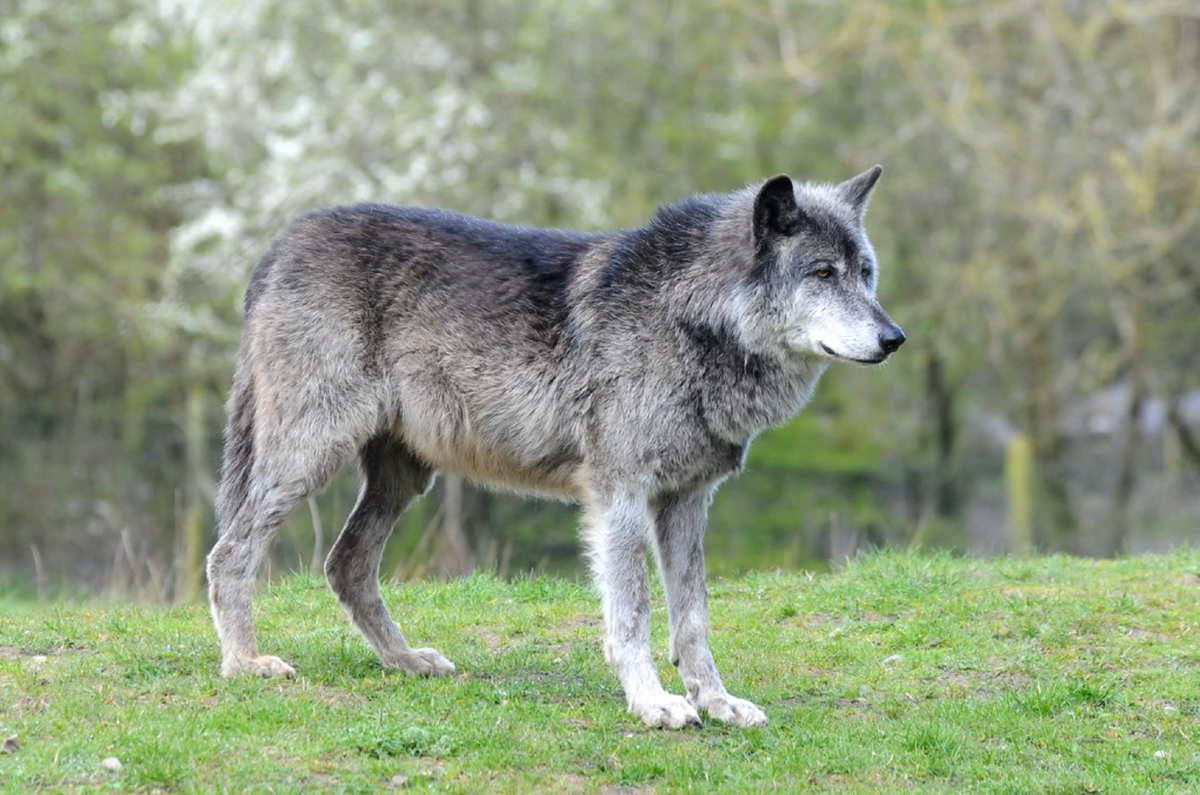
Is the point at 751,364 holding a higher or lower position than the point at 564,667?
higher

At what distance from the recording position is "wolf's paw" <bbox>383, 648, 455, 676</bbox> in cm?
711

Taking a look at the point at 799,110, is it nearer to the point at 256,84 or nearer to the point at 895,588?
the point at 256,84

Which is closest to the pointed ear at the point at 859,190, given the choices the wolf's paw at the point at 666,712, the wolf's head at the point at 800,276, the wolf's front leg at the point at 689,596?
the wolf's head at the point at 800,276

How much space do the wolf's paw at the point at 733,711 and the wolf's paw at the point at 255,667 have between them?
193 cm

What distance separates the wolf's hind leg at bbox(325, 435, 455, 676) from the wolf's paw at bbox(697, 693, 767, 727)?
4.51 ft

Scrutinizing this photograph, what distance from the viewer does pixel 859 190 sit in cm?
705

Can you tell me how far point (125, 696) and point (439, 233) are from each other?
2.66m

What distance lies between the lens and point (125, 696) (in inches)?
249

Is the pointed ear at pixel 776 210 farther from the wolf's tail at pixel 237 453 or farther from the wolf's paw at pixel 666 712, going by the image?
the wolf's tail at pixel 237 453

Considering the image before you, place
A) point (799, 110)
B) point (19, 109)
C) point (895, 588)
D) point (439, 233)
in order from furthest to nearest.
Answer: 1. point (799, 110)
2. point (19, 109)
3. point (895, 588)
4. point (439, 233)

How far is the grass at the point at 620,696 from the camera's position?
5609mm

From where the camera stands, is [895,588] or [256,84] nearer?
[895,588]

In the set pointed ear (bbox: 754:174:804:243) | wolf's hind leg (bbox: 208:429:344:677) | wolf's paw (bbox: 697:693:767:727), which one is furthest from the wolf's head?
wolf's hind leg (bbox: 208:429:344:677)

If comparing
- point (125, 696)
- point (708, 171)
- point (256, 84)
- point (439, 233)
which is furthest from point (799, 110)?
point (125, 696)
